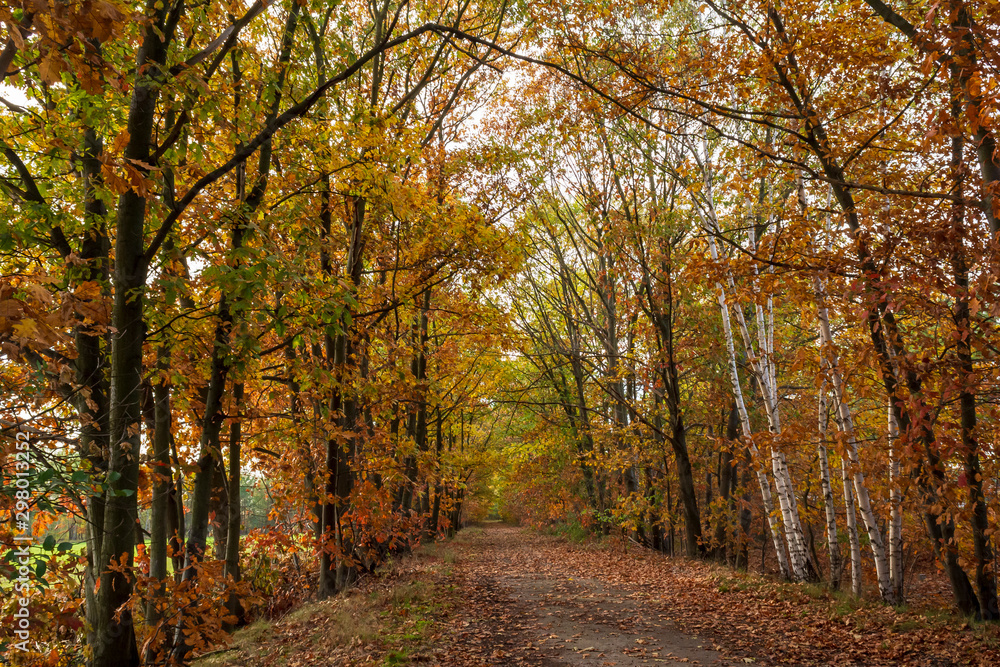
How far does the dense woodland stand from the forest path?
8.05ft

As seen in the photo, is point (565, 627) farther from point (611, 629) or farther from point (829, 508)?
point (829, 508)

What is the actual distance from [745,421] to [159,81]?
10.4 meters

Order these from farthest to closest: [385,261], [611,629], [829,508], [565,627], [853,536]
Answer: [385,261]
[829,508]
[853,536]
[565,627]
[611,629]

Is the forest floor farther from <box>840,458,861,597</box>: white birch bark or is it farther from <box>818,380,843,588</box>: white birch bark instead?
<box>818,380,843,588</box>: white birch bark

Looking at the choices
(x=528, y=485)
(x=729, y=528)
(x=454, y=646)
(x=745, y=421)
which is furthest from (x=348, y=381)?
(x=528, y=485)

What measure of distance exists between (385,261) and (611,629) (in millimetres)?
8679

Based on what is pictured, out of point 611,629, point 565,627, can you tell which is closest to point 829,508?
point 611,629

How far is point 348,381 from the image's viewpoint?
9516 mm

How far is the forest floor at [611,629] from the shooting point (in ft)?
20.4

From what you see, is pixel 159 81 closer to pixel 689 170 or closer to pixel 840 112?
pixel 840 112

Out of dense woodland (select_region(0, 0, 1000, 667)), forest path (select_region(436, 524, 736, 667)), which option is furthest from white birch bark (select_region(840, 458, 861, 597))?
forest path (select_region(436, 524, 736, 667))

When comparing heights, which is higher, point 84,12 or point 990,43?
point 990,43

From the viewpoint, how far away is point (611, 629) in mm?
7531

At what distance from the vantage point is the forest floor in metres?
6.20
